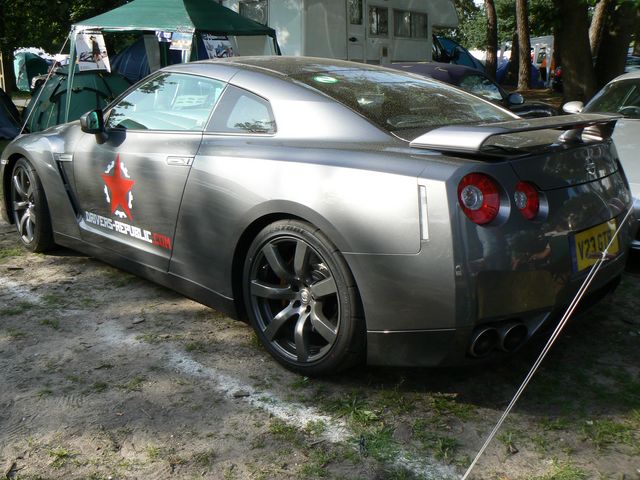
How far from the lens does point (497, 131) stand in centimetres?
260

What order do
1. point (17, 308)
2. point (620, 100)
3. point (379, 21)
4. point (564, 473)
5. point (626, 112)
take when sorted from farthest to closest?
1. point (379, 21)
2. point (620, 100)
3. point (626, 112)
4. point (17, 308)
5. point (564, 473)

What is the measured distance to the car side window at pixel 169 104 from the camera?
3.70 meters

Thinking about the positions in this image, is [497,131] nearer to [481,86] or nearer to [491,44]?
[481,86]

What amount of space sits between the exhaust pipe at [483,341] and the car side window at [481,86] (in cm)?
737

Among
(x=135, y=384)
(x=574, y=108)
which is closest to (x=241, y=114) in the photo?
(x=135, y=384)

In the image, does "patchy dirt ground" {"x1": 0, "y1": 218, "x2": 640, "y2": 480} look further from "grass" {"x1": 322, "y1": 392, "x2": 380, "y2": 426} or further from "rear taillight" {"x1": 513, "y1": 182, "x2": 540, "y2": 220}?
"rear taillight" {"x1": 513, "y1": 182, "x2": 540, "y2": 220}

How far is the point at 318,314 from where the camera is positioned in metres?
3.03

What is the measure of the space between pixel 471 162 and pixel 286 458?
1.29 metres

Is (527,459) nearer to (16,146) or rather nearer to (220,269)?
(220,269)

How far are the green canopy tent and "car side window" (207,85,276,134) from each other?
19.6ft

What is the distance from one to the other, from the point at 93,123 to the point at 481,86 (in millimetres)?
6833

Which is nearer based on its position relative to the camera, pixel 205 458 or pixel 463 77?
pixel 205 458

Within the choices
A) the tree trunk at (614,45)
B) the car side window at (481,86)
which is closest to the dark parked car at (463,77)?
the car side window at (481,86)

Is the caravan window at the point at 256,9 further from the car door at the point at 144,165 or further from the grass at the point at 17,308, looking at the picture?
the grass at the point at 17,308
